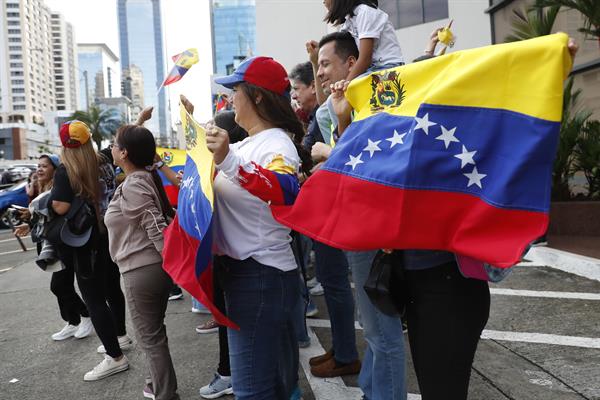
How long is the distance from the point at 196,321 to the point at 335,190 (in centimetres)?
389

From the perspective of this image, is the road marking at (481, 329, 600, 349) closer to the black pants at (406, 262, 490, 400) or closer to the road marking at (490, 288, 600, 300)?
the road marking at (490, 288, 600, 300)

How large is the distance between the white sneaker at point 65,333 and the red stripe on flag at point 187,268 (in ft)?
10.8

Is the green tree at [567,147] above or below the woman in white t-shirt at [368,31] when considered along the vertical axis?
below

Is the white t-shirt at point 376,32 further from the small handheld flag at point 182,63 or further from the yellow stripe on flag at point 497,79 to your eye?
the small handheld flag at point 182,63

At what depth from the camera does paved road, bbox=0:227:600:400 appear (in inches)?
133

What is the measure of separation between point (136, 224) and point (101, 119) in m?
60.4

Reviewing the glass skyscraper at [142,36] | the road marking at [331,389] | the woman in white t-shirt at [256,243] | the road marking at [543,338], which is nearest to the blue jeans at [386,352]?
the woman in white t-shirt at [256,243]

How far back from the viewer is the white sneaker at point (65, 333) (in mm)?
5012

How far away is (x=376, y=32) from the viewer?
113 inches

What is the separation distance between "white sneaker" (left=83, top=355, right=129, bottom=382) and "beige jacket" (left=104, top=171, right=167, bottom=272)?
1229 millimetres

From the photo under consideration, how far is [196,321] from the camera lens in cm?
532

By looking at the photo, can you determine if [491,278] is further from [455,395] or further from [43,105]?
[43,105]

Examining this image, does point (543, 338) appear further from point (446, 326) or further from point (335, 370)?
point (446, 326)

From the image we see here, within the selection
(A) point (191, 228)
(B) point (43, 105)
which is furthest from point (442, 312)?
(B) point (43, 105)
